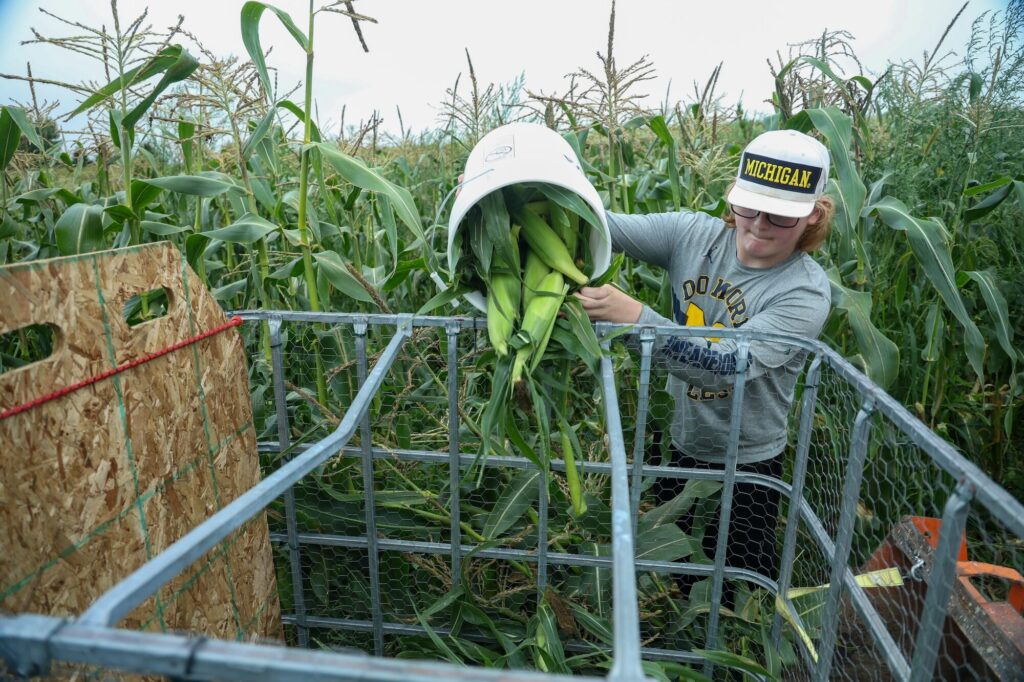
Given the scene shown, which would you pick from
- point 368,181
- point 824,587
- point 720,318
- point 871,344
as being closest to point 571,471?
point 824,587

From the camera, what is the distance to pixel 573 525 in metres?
2.18

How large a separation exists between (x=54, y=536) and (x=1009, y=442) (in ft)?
10.9

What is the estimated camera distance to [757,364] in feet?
5.80

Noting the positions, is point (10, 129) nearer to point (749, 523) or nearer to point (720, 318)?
point (720, 318)

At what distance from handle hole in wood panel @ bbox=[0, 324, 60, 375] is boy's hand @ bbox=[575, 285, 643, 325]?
4.76 ft

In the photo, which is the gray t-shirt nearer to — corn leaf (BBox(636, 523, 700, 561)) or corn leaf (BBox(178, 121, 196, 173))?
corn leaf (BBox(636, 523, 700, 561))

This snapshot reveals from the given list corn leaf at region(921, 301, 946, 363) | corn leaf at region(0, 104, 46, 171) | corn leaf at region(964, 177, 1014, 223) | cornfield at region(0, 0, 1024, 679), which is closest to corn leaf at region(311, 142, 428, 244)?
cornfield at region(0, 0, 1024, 679)

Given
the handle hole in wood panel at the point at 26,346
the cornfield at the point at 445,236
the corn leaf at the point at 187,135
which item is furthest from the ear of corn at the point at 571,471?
the corn leaf at the point at 187,135

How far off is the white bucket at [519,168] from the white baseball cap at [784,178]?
596 millimetres

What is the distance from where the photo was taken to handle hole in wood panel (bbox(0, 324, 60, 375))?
1980 mm

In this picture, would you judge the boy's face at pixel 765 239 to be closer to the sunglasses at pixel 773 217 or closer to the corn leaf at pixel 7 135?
the sunglasses at pixel 773 217

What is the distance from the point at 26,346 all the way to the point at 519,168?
1.87 m

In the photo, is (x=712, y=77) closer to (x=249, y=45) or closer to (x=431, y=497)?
(x=249, y=45)

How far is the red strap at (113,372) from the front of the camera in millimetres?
1169
